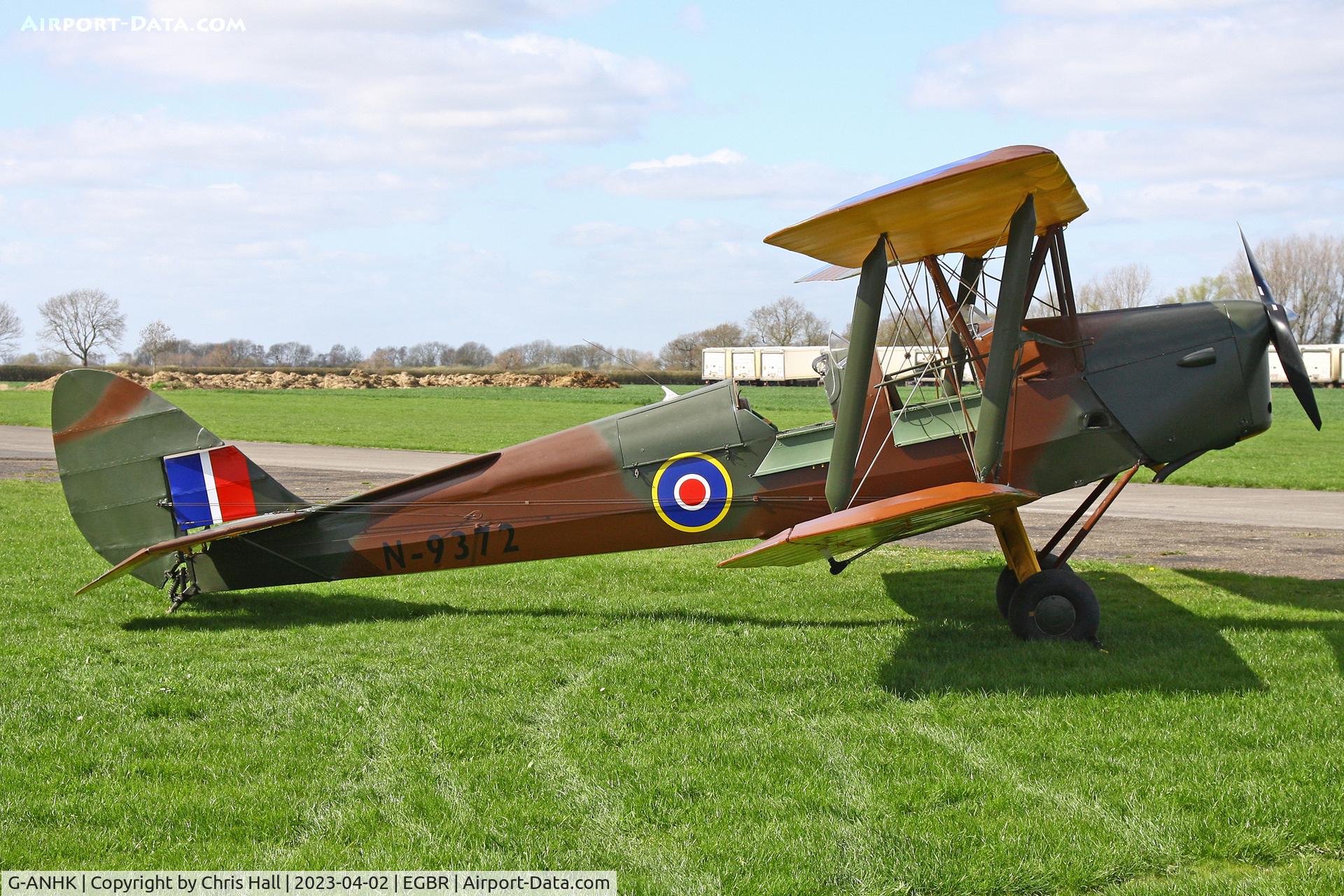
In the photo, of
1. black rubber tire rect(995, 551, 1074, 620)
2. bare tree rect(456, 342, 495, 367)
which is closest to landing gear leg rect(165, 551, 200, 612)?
black rubber tire rect(995, 551, 1074, 620)

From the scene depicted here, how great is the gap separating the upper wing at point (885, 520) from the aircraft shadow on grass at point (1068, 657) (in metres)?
0.86

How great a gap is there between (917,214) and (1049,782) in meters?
3.66

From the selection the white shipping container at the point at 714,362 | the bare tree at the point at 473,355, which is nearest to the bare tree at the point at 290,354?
the bare tree at the point at 473,355

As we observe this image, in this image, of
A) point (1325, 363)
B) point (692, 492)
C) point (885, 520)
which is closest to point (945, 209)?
point (885, 520)

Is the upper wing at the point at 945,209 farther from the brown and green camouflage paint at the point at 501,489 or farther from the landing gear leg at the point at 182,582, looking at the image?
the landing gear leg at the point at 182,582

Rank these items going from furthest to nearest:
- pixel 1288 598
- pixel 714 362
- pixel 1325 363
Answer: pixel 714 362, pixel 1325 363, pixel 1288 598

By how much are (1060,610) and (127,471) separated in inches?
271

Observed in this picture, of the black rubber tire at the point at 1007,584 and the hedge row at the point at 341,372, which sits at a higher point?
the hedge row at the point at 341,372

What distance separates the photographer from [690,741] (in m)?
5.29

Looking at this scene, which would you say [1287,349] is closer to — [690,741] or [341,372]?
[690,741]

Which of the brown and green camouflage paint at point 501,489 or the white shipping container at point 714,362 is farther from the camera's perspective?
the white shipping container at point 714,362

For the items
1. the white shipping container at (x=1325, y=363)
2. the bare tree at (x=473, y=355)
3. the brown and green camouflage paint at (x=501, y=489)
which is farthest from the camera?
the bare tree at (x=473, y=355)

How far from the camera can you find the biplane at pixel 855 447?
6.78m

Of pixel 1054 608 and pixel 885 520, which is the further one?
pixel 1054 608
